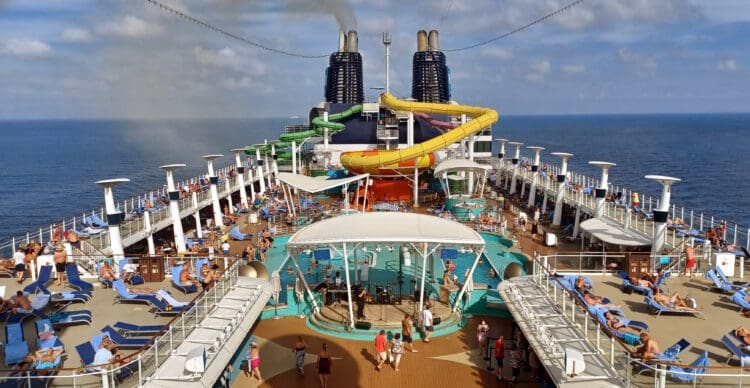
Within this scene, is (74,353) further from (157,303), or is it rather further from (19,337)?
(157,303)

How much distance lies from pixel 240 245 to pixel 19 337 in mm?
13712

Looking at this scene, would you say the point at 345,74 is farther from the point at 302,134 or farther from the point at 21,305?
the point at 21,305

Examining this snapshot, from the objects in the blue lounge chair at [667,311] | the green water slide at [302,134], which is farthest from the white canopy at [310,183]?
the blue lounge chair at [667,311]

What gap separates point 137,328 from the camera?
36.0 feet

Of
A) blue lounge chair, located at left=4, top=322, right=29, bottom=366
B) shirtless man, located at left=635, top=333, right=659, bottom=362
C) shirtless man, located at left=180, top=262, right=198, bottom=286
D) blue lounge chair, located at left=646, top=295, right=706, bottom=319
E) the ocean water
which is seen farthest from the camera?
the ocean water

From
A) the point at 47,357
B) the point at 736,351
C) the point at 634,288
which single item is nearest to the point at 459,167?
the point at 634,288

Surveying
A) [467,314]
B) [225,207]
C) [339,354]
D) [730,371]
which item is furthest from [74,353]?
[225,207]

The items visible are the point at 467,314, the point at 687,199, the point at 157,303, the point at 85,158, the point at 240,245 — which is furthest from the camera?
the point at 85,158

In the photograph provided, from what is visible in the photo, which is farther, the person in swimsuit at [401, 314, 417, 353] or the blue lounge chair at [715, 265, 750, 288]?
the blue lounge chair at [715, 265, 750, 288]

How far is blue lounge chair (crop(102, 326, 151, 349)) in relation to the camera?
1028 cm

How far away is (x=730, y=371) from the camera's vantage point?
8.82 m

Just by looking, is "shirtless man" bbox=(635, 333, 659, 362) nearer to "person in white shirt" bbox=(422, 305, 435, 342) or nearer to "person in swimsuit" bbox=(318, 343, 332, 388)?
"person in white shirt" bbox=(422, 305, 435, 342)

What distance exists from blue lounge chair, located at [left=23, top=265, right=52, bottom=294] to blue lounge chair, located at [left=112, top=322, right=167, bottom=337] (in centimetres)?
354

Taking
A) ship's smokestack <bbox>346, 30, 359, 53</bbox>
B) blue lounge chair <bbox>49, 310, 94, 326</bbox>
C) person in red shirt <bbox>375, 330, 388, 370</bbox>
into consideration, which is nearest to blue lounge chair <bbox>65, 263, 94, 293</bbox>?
blue lounge chair <bbox>49, 310, 94, 326</bbox>
